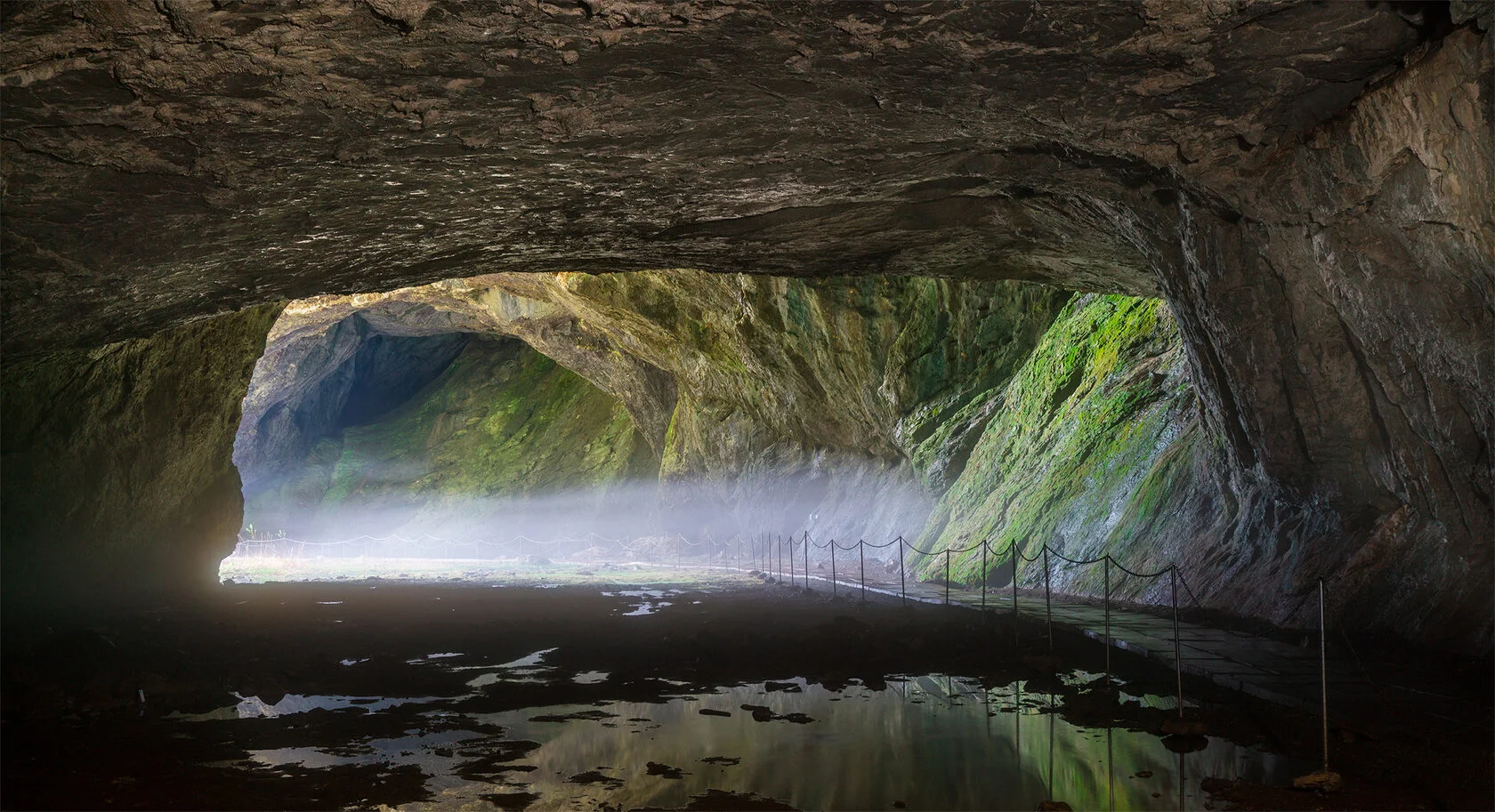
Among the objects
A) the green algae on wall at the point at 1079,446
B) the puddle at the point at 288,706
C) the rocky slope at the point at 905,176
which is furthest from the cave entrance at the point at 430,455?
the puddle at the point at 288,706

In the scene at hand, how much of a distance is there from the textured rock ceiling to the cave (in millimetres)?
40

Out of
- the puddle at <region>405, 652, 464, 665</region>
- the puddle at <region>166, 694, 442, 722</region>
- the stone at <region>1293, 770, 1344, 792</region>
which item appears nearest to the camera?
the stone at <region>1293, 770, 1344, 792</region>

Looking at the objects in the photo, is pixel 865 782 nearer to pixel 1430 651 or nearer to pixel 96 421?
pixel 1430 651

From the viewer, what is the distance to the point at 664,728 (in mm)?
6719

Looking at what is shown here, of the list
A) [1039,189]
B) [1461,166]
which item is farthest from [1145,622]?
[1461,166]

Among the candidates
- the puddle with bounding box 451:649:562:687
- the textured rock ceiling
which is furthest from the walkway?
the puddle with bounding box 451:649:562:687

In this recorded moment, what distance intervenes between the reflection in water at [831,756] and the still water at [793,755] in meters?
0.01

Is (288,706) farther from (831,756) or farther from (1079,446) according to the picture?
(1079,446)

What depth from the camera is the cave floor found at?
508 centimetres

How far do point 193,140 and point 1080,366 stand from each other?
16.0 metres

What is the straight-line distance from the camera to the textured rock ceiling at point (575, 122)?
5480 millimetres

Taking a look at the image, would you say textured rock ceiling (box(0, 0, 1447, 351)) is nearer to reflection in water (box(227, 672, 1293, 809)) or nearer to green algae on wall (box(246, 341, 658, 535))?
reflection in water (box(227, 672, 1293, 809))

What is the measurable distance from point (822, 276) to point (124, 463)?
10.4 m

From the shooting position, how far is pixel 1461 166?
608cm
